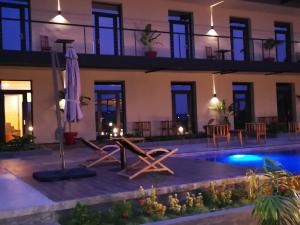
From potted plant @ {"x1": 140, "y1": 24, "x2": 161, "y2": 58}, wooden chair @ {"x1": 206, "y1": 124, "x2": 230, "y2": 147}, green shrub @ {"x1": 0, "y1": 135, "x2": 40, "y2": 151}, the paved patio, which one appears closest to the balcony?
potted plant @ {"x1": 140, "y1": 24, "x2": 161, "y2": 58}

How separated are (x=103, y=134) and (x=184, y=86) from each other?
4.26 metres

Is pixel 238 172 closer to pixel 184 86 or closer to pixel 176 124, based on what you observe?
pixel 176 124

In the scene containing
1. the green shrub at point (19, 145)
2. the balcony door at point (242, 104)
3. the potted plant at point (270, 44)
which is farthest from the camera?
the balcony door at point (242, 104)

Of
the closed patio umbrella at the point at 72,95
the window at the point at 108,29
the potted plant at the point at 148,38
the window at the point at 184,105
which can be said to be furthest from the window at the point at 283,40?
the closed patio umbrella at the point at 72,95

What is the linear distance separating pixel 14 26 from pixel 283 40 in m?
12.6

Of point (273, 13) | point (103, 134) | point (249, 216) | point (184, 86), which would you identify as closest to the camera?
point (249, 216)

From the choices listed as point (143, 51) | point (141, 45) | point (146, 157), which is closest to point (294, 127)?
point (143, 51)

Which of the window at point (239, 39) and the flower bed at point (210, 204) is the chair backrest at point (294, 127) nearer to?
the window at point (239, 39)

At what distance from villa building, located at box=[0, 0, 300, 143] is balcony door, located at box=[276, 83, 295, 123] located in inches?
2.0

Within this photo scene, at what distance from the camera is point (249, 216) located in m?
5.01

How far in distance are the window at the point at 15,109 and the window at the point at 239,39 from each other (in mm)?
9359

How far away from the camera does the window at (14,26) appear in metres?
13.8

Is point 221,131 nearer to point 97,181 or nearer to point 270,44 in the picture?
point 270,44

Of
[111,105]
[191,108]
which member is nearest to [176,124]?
[191,108]
